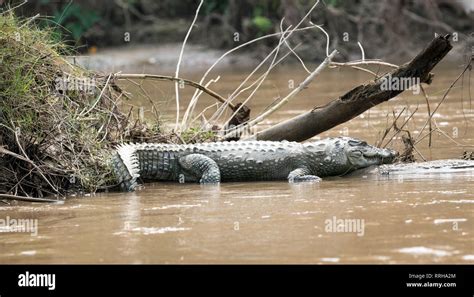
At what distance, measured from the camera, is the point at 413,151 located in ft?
33.9

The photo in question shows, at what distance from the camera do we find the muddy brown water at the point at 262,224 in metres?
6.10

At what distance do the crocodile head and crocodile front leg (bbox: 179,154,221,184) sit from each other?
132 centimetres

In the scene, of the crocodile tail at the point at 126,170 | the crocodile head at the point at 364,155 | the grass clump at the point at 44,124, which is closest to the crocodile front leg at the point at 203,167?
the crocodile tail at the point at 126,170

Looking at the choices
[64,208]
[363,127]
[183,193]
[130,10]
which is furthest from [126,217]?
[130,10]

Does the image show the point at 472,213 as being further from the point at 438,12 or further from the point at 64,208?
the point at 438,12

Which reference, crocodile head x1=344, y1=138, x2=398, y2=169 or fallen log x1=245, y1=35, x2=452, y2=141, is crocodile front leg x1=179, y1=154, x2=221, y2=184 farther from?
crocodile head x1=344, y1=138, x2=398, y2=169

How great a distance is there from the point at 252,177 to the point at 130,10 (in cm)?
2026

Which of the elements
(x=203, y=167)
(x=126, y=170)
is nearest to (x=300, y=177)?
(x=203, y=167)

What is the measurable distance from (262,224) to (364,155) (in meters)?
2.86

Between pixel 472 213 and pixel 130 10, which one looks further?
pixel 130 10

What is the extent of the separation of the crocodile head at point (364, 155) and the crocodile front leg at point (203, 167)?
132cm

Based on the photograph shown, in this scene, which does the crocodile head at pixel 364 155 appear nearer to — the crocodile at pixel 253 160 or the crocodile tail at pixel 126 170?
the crocodile at pixel 253 160

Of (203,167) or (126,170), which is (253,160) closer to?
(203,167)

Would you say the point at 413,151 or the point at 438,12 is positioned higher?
the point at 438,12
